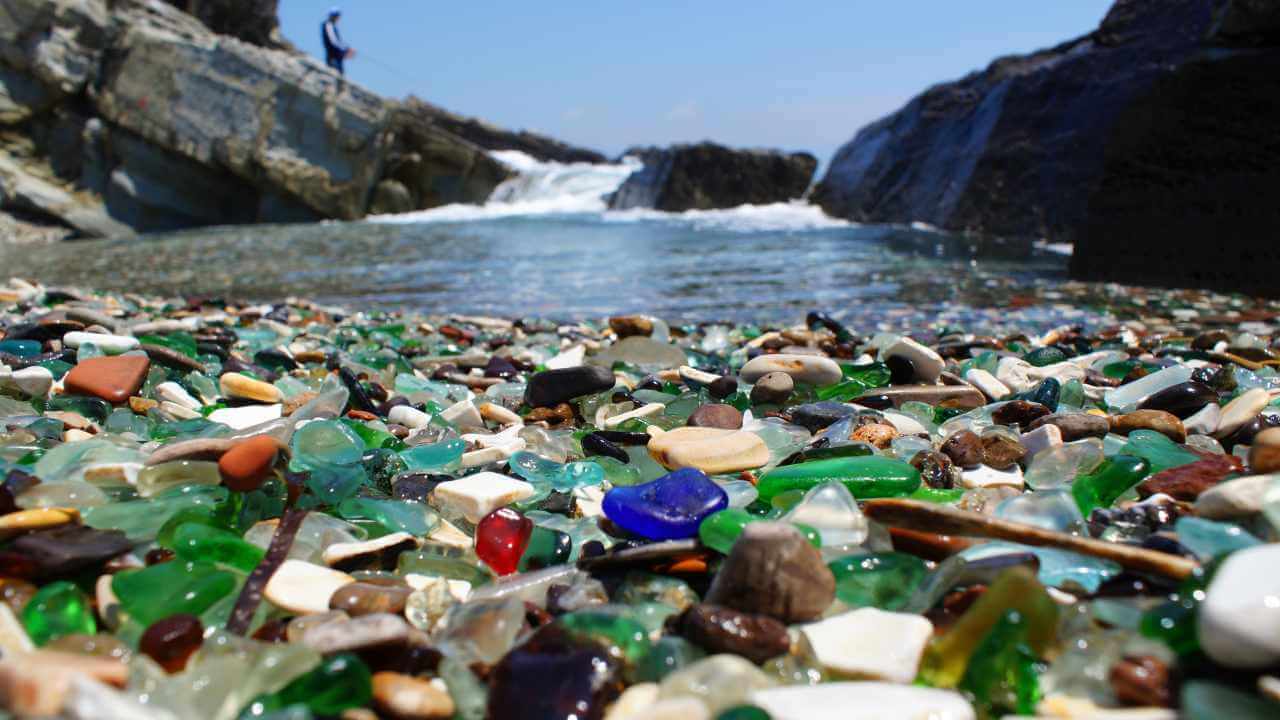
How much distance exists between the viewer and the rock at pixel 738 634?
89 centimetres

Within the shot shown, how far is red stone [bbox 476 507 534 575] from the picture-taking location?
1201 millimetres

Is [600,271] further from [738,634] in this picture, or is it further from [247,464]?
[738,634]

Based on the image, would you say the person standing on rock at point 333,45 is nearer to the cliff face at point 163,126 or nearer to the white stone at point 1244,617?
the cliff face at point 163,126

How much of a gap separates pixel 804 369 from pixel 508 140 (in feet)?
126

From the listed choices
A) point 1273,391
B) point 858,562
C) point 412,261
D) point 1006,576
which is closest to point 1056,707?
point 1006,576

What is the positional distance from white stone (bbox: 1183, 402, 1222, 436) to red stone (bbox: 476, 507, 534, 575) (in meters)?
1.35

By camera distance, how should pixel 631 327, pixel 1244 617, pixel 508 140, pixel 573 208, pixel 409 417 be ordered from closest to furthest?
pixel 1244 617 → pixel 409 417 → pixel 631 327 → pixel 573 208 → pixel 508 140

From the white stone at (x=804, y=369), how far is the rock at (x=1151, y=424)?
0.68m

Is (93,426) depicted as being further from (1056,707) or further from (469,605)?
(1056,707)

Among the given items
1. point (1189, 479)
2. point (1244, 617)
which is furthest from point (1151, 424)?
point (1244, 617)

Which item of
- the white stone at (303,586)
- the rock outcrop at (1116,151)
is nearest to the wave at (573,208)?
the rock outcrop at (1116,151)

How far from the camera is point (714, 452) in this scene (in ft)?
5.05

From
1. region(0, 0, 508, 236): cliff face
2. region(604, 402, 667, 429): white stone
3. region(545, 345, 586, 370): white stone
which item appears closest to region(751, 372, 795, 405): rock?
region(604, 402, 667, 429): white stone

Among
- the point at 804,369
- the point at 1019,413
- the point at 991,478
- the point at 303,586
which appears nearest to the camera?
the point at 303,586
